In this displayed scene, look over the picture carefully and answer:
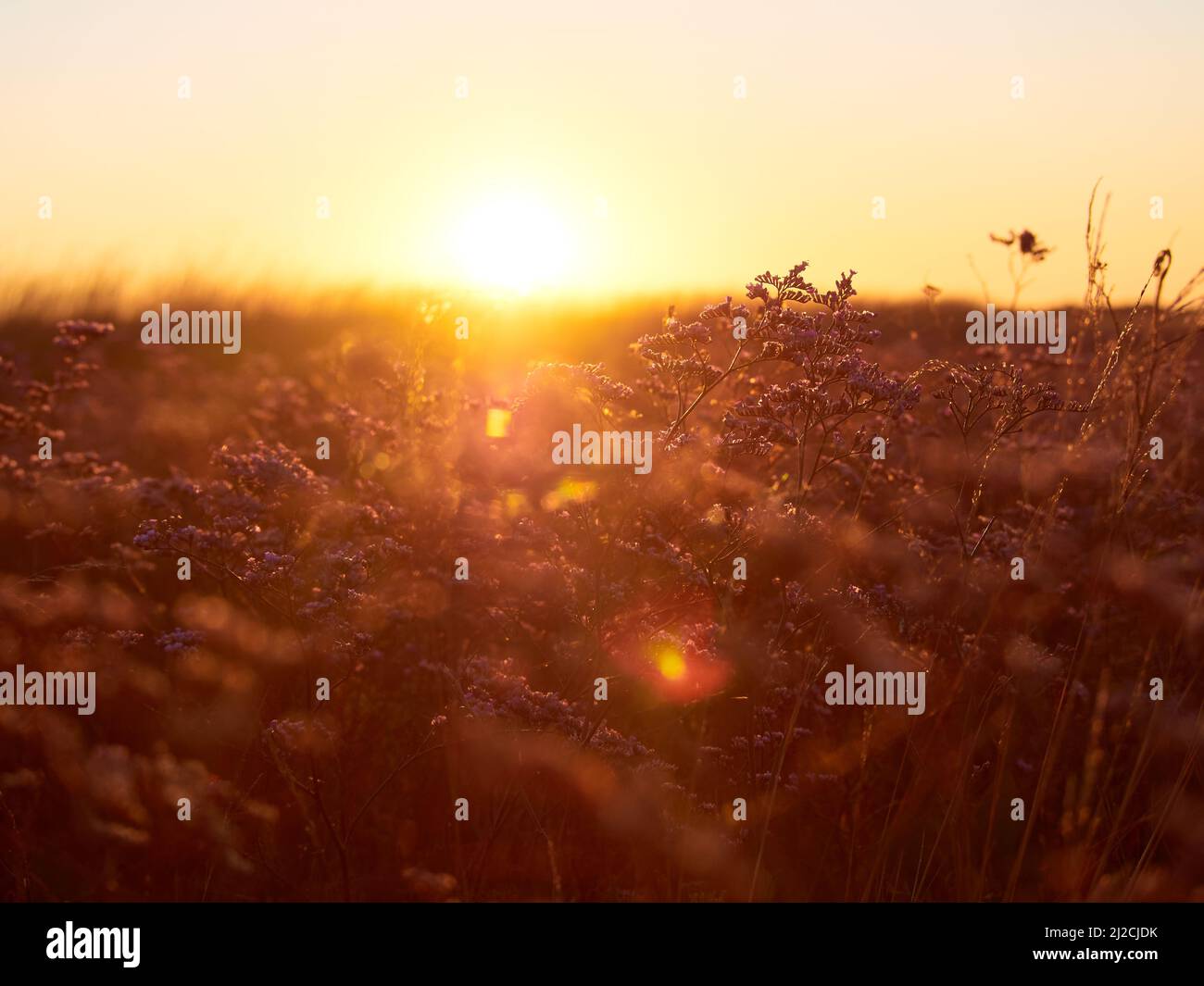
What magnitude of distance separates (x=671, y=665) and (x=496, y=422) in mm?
2636

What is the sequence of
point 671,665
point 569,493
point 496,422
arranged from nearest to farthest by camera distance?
point 671,665, point 569,493, point 496,422

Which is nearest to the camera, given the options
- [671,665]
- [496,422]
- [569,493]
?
[671,665]

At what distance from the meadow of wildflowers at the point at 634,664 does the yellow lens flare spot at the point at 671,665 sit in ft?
0.09

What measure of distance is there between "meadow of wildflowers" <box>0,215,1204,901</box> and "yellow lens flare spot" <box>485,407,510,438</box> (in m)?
0.06

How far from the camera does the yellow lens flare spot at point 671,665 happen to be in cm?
510

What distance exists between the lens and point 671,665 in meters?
5.10

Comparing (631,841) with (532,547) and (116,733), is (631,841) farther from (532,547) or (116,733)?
(116,733)

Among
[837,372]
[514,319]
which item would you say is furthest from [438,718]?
[514,319]

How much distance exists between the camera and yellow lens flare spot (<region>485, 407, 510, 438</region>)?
22.7 ft

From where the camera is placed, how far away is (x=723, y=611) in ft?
15.9

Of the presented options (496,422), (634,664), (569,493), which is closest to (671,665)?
(634,664)

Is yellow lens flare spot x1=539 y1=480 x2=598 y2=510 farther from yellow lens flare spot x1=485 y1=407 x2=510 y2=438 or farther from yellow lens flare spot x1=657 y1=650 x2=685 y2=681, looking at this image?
yellow lens flare spot x1=485 y1=407 x2=510 y2=438

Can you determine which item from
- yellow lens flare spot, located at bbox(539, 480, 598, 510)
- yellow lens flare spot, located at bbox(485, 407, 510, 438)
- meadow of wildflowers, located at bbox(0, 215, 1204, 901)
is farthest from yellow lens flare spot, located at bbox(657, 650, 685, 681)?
yellow lens flare spot, located at bbox(485, 407, 510, 438)

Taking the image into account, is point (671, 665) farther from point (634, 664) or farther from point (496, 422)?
point (496, 422)
